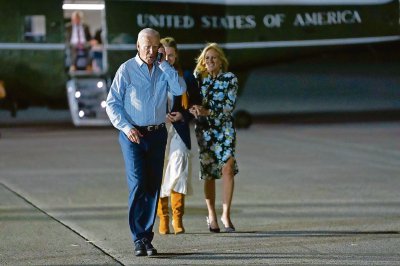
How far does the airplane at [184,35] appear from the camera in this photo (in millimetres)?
20266

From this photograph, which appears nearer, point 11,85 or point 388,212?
point 388,212

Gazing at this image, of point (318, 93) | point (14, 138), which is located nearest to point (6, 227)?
point (14, 138)

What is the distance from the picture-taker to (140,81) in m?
8.40

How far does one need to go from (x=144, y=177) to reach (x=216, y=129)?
54.0 inches

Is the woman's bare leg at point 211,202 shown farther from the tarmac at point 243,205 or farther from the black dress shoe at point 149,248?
the black dress shoe at point 149,248

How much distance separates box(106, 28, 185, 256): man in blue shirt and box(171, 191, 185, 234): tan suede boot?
0.95m

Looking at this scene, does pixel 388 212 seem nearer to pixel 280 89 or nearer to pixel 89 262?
pixel 89 262

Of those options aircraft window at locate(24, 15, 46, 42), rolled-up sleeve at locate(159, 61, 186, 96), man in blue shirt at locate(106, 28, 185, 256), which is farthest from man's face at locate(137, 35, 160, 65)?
aircraft window at locate(24, 15, 46, 42)

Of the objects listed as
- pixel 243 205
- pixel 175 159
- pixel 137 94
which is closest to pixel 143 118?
pixel 137 94

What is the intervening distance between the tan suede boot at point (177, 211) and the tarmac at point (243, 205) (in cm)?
10

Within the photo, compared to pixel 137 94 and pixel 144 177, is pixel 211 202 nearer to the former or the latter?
pixel 144 177

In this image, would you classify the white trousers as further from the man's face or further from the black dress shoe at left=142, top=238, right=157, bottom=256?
the man's face

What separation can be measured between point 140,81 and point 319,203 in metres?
3.35

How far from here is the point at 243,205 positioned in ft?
36.3
